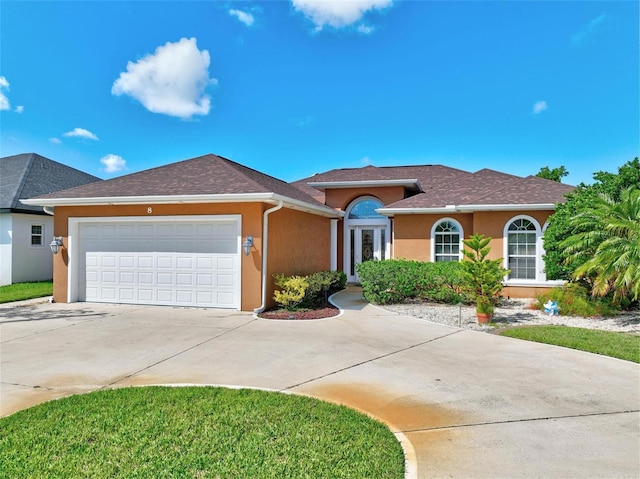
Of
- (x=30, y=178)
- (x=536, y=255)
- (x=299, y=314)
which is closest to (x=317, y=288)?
(x=299, y=314)

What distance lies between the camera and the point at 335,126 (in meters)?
21.7

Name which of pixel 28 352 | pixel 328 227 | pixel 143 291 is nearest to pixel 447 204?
pixel 328 227

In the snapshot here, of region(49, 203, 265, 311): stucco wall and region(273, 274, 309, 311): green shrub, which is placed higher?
region(49, 203, 265, 311): stucco wall

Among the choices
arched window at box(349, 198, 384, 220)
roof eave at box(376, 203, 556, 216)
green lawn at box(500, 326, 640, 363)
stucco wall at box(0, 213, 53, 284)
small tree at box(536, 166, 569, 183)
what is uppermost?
small tree at box(536, 166, 569, 183)

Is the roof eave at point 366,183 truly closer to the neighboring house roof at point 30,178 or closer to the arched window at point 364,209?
the arched window at point 364,209

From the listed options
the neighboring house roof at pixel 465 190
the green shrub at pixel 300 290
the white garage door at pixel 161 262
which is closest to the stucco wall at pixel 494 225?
the neighboring house roof at pixel 465 190

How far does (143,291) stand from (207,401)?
870cm

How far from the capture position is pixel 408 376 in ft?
19.2

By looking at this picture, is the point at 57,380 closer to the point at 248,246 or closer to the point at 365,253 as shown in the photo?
the point at 248,246

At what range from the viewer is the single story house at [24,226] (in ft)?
57.6

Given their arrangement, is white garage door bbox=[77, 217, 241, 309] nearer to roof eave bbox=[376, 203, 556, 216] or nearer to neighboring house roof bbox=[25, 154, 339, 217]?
neighboring house roof bbox=[25, 154, 339, 217]

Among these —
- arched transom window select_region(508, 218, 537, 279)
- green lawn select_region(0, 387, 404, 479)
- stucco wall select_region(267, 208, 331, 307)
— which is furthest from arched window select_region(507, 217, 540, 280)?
green lawn select_region(0, 387, 404, 479)

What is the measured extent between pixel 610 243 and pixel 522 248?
4.05 m

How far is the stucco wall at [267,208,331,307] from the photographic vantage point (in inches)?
470
